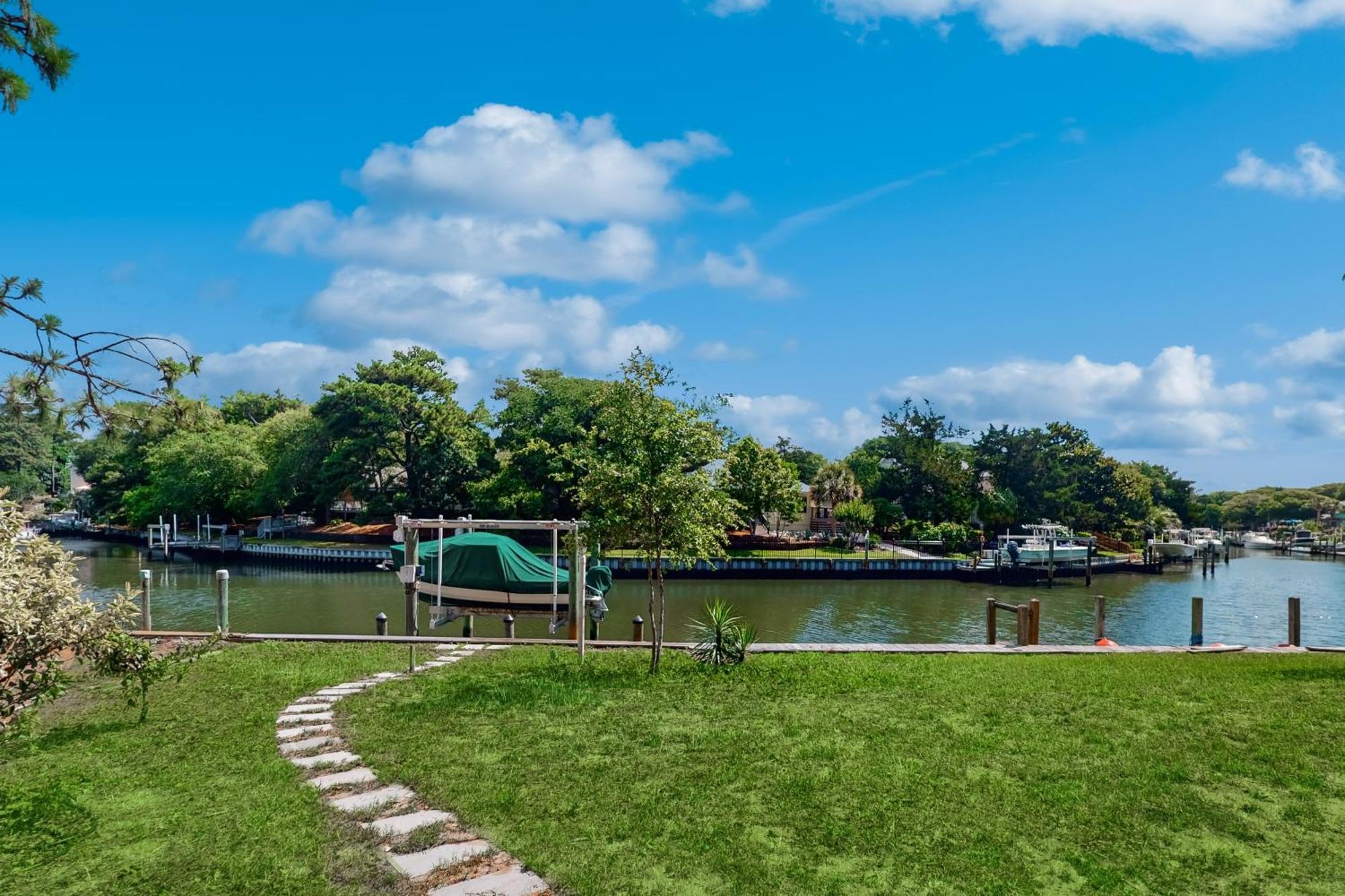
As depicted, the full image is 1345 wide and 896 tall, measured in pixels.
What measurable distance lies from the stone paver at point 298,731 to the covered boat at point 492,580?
11.5 meters

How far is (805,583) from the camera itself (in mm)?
43469

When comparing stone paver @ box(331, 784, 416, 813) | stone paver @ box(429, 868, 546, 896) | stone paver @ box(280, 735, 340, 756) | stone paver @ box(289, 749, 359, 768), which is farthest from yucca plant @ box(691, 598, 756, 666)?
stone paver @ box(429, 868, 546, 896)

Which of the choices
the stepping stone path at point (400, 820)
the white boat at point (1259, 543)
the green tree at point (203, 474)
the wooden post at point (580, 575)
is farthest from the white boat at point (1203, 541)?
the green tree at point (203, 474)

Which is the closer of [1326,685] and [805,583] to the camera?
[1326,685]

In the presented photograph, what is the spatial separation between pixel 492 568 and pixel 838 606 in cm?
1890

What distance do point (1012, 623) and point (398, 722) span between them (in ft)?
85.6

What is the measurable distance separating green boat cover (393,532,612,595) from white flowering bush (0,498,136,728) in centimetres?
1347

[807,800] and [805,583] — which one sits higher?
[807,800]

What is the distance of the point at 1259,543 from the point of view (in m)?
96.3

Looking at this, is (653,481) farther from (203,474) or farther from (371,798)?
(203,474)

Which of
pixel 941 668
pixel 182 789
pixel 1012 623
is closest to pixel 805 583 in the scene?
pixel 1012 623

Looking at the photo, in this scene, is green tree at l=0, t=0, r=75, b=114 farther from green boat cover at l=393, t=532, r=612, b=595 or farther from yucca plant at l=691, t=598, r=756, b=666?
green boat cover at l=393, t=532, r=612, b=595

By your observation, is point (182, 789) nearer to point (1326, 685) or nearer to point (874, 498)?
point (1326, 685)

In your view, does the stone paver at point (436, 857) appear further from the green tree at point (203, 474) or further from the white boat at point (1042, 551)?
the green tree at point (203, 474)
